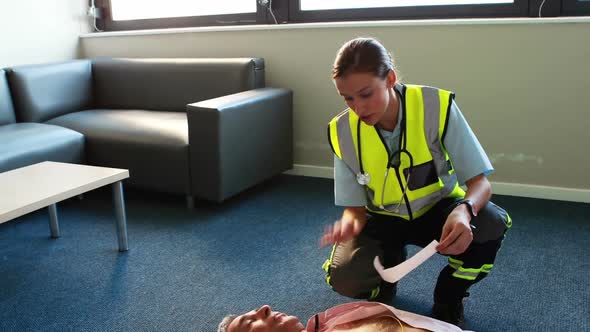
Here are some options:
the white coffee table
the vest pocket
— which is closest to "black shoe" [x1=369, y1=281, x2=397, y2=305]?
the vest pocket

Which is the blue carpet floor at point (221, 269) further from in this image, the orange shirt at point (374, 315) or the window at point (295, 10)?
the window at point (295, 10)

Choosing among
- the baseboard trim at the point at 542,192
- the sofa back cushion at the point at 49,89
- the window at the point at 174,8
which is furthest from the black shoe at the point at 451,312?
the sofa back cushion at the point at 49,89

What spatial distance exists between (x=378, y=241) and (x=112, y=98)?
2429 millimetres

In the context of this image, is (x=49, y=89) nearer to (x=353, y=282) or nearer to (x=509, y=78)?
(x=353, y=282)

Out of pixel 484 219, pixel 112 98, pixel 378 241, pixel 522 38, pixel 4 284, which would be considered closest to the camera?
pixel 484 219

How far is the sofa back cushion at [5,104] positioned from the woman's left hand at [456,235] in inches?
105

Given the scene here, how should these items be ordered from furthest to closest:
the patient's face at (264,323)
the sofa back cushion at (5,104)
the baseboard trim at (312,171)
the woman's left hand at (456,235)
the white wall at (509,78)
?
the baseboard trim at (312,171) → the sofa back cushion at (5,104) → the white wall at (509,78) → the woman's left hand at (456,235) → the patient's face at (264,323)

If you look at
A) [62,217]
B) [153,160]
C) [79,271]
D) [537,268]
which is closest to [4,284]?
[79,271]

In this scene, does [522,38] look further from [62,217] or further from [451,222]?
[62,217]

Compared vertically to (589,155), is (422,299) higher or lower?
lower

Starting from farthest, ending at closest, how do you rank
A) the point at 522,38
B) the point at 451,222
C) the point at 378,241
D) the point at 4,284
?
the point at 522,38
the point at 4,284
the point at 378,241
the point at 451,222

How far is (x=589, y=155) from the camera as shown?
268 cm

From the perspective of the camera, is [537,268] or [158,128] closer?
[537,268]

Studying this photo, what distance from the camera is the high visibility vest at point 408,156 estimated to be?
151cm
